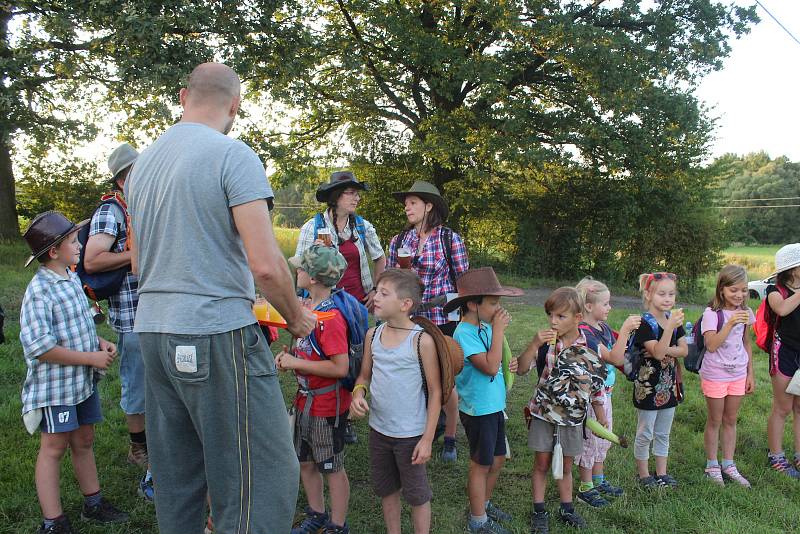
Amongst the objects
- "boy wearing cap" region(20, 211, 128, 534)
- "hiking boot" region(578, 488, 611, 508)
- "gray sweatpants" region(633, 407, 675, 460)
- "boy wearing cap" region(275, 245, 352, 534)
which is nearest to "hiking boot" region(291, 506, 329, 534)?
"boy wearing cap" region(275, 245, 352, 534)

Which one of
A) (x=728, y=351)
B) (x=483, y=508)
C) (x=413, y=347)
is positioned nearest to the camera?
(x=413, y=347)

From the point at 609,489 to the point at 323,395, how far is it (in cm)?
222

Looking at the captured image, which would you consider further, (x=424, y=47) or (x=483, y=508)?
(x=424, y=47)

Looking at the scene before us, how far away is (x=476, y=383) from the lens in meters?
3.41

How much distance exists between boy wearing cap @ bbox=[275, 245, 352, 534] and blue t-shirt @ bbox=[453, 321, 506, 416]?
707 millimetres

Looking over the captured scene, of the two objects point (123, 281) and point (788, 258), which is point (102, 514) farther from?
point (788, 258)

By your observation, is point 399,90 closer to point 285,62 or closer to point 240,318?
point 285,62

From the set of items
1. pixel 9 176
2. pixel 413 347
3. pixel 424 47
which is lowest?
pixel 413 347

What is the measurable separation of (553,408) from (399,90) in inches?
557

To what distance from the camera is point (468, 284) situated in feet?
11.5

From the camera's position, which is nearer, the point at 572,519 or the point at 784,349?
the point at 572,519

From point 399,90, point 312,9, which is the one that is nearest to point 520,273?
point 399,90

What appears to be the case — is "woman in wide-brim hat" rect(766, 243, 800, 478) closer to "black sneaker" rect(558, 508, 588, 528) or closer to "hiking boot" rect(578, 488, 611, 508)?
"hiking boot" rect(578, 488, 611, 508)

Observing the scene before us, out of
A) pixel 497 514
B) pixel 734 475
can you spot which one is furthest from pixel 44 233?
pixel 734 475
